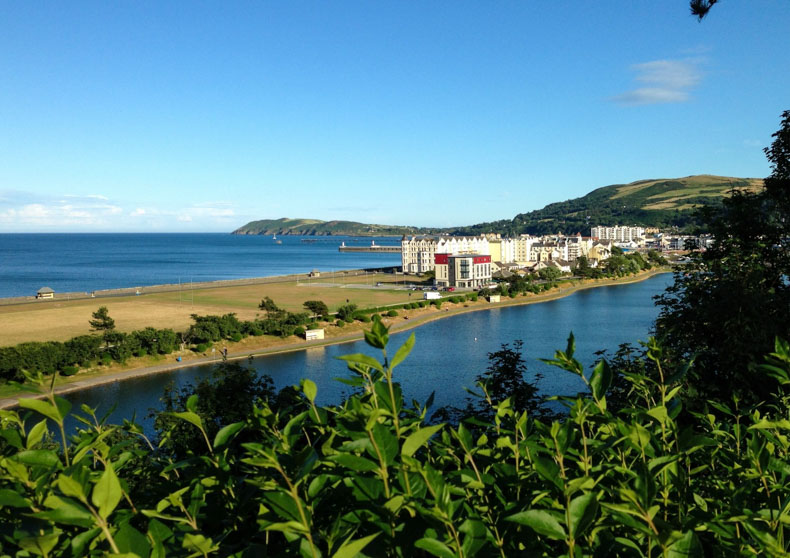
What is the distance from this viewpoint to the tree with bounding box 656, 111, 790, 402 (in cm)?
801

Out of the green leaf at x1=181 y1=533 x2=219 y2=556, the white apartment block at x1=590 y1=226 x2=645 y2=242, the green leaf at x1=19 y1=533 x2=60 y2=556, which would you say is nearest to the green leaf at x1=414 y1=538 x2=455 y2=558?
the green leaf at x1=181 y1=533 x2=219 y2=556

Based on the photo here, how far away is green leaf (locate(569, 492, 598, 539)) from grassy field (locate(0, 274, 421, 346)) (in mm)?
40639

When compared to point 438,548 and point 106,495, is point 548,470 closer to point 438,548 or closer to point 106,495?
point 438,548

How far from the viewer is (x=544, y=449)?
1658 mm

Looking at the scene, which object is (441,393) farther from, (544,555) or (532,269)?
(532,269)

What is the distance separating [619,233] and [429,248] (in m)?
105

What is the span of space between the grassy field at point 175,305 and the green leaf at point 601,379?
4045 cm

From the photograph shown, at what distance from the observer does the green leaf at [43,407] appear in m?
1.29

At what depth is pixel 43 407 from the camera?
4.41 feet

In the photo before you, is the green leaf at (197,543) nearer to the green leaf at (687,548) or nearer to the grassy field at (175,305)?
the green leaf at (687,548)

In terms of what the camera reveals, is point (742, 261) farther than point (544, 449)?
Yes

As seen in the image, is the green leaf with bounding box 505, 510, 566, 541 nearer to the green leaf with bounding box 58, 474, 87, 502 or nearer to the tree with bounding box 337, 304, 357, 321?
the green leaf with bounding box 58, 474, 87, 502

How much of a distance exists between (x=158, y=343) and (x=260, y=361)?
588 cm

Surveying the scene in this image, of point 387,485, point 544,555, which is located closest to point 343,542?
point 387,485
